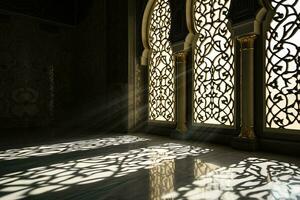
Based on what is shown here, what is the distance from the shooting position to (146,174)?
201 centimetres

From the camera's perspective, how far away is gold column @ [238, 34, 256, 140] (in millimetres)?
3059

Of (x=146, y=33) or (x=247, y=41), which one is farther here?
(x=146, y=33)

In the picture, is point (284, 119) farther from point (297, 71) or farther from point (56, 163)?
point (56, 163)

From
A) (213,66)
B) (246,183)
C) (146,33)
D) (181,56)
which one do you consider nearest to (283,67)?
(213,66)

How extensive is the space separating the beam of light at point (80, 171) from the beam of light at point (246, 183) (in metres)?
0.55

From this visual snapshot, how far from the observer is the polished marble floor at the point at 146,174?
158 centimetres

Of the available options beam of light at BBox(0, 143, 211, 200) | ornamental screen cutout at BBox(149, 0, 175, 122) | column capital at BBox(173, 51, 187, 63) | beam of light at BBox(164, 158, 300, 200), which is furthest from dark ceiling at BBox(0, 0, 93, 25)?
beam of light at BBox(164, 158, 300, 200)

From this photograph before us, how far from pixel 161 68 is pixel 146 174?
2.80 m

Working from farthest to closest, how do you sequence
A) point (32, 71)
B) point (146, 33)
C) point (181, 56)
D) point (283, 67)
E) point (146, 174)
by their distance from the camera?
1. point (32, 71)
2. point (146, 33)
3. point (181, 56)
4. point (283, 67)
5. point (146, 174)

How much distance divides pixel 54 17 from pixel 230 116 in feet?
15.6

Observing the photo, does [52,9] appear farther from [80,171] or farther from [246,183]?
[246,183]

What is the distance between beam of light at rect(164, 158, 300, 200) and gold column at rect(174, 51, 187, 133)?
1670mm

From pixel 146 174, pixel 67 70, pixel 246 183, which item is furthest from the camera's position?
pixel 67 70

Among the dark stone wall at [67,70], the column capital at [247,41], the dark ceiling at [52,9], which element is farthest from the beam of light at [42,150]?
the dark ceiling at [52,9]
